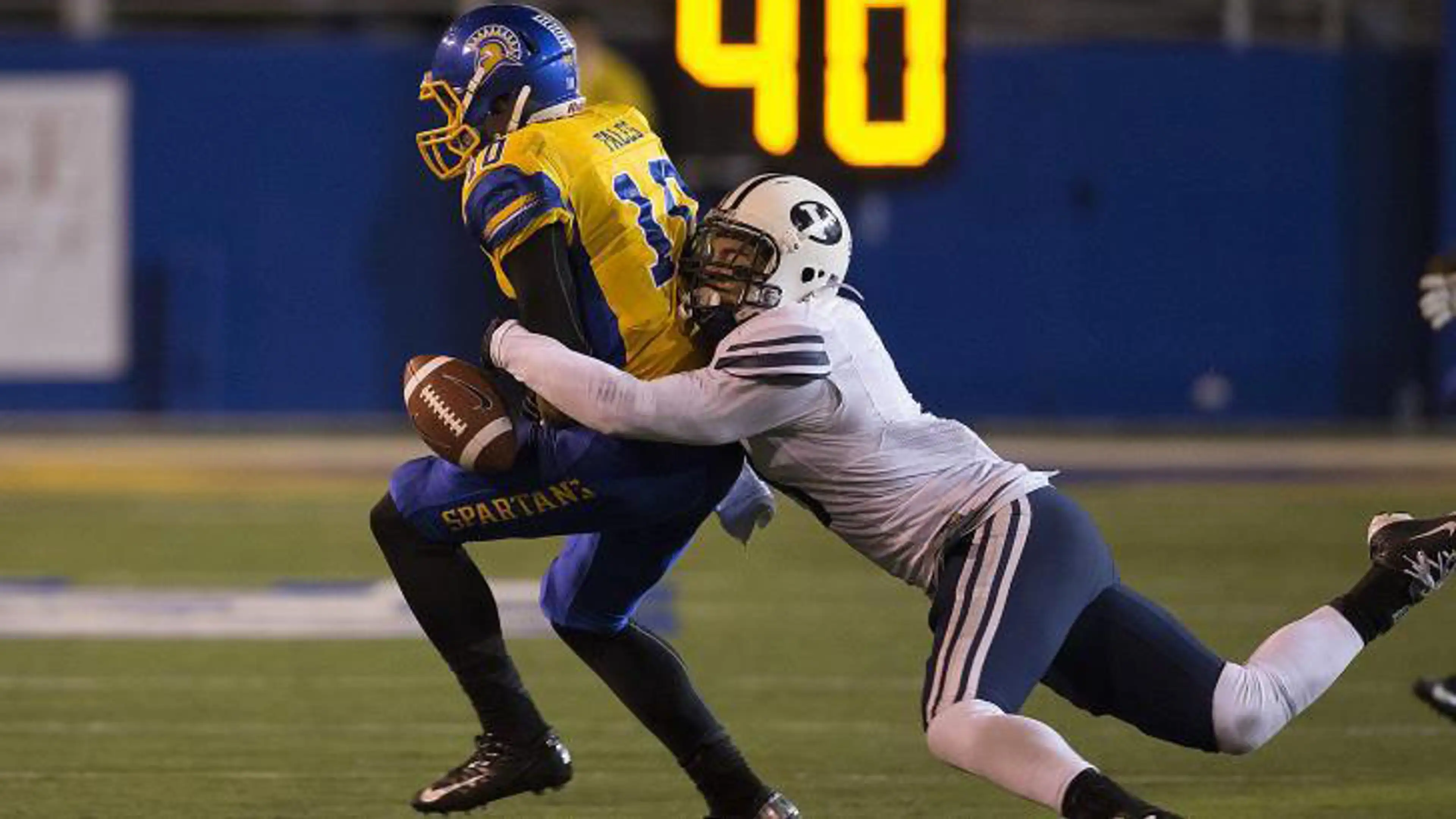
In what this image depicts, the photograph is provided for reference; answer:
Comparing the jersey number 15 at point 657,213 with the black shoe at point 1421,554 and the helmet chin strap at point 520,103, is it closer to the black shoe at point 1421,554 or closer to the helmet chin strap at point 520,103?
the helmet chin strap at point 520,103

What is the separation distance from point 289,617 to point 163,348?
6.10 metres

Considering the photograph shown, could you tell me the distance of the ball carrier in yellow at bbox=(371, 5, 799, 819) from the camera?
4141mm

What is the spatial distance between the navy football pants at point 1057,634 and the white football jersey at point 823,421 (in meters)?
0.06

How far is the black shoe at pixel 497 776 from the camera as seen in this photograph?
440cm

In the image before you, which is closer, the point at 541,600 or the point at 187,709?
the point at 541,600

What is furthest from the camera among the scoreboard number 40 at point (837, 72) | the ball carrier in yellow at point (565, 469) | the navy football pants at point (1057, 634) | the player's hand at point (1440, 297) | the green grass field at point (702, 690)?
the scoreboard number 40 at point (837, 72)

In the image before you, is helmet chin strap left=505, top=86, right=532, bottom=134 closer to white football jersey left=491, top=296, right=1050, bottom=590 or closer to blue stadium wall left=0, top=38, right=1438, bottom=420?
white football jersey left=491, top=296, right=1050, bottom=590

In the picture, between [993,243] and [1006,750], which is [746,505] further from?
[993,243]

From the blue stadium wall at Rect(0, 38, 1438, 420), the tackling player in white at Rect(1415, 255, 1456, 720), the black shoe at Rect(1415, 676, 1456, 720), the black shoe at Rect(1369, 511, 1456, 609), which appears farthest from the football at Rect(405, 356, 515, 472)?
the blue stadium wall at Rect(0, 38, 1438, 420)

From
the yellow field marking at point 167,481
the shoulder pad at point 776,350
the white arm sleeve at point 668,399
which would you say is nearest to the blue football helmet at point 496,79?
the white arm sleeve at point 668,399

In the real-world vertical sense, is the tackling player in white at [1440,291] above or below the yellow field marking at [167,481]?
above

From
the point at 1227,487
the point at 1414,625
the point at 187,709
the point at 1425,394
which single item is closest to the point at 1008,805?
Result: the point at 187,709

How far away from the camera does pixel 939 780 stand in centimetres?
512

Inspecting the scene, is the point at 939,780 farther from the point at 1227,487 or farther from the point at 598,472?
the point at 1227,487
